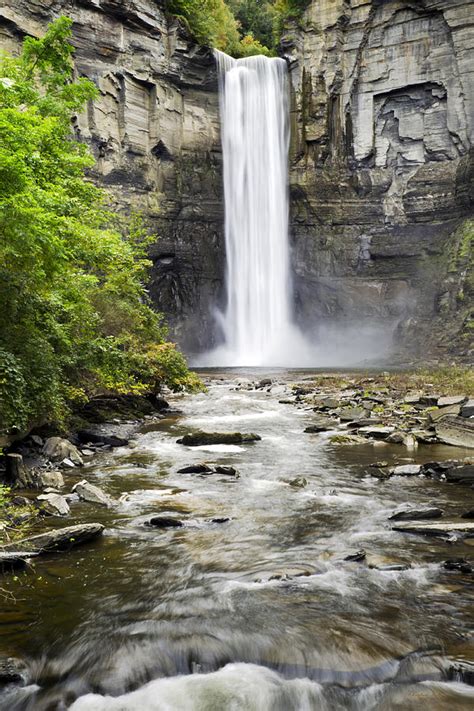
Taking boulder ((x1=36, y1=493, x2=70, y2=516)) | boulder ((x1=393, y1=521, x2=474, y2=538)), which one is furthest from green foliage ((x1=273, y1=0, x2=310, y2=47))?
boulder ((x1=393, y1=521, x2=474, y2=538))

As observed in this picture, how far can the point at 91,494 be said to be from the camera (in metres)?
7.26

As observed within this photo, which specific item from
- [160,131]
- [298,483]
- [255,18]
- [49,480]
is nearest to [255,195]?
[160,131]

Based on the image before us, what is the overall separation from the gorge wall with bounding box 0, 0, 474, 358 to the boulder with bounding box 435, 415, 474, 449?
1013 inches

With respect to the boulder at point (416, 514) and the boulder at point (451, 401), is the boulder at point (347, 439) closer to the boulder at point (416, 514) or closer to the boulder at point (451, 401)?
the boulder at point (451, 401)

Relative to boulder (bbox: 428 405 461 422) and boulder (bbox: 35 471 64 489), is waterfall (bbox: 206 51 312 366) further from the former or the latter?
boulder (bbox: 35 471 64 489)

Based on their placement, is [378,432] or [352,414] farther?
[352,414]

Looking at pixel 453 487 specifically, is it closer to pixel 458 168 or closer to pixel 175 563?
pixel 175 563

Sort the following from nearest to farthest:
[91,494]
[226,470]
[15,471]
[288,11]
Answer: [91,494] < [15,471] < [226,470] < [288,11]

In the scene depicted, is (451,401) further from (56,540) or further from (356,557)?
(56,540)

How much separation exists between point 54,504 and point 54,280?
5147mm

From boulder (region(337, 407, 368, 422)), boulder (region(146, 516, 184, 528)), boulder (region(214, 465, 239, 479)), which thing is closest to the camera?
boulder (region(146, 516, 184, 528))

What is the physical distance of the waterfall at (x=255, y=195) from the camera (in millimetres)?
42000

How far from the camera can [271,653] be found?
13.0ft

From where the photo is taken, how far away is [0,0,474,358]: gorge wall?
37.3m
